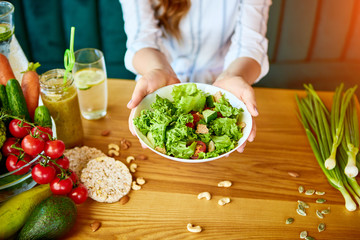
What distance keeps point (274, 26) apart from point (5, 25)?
154cm

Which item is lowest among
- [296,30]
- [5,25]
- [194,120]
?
[296,30]

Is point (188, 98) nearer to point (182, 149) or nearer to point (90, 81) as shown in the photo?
point (182, 149)

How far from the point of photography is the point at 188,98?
1.07 m

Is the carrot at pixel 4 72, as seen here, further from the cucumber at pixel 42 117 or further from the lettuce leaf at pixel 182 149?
the lettuce leaf at pixel 182 149

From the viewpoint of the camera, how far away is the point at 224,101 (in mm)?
1079

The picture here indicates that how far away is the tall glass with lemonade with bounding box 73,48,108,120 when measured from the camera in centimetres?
126

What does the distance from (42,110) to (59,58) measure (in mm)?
1378

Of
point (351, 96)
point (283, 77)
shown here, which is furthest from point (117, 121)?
point (283, 77)

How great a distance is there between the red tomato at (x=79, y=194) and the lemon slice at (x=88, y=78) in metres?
0.42

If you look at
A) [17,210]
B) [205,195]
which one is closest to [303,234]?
[205,195]

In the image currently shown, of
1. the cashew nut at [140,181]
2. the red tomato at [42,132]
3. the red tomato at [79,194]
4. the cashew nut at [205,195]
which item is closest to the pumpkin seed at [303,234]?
the cashew nut at [205,195]

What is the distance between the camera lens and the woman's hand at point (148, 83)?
3.49ft

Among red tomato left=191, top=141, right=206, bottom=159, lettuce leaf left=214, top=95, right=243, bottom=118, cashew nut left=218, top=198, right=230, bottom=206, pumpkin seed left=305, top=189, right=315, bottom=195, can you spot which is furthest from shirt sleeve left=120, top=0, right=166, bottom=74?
pumpkin seed left=305, top=189, right=315, bottom=195

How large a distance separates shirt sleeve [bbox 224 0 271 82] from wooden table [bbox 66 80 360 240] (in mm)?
380
